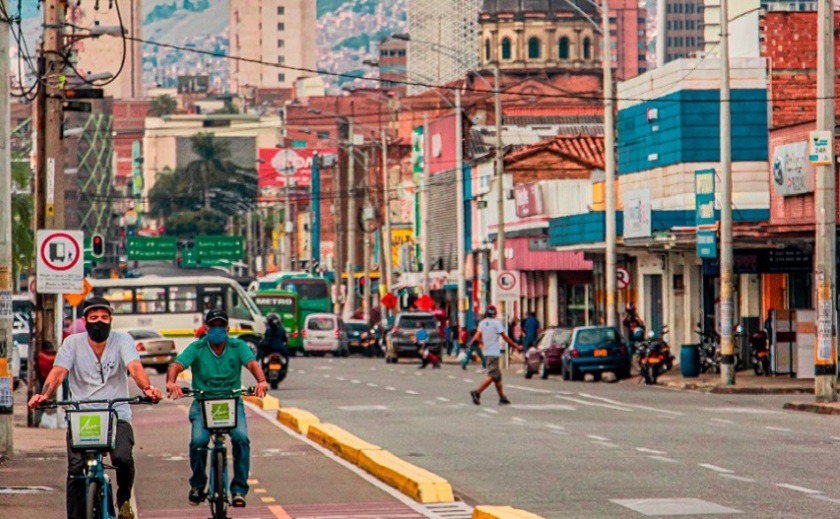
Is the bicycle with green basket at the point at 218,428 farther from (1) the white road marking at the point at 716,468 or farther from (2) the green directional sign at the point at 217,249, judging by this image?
(2) the green directional sign at the point at 217,249

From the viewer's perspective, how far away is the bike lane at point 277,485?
18281 millimetres

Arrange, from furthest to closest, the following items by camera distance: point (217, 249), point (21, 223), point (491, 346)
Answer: point (217, 249) < point (21, 223) < point (491, 346)

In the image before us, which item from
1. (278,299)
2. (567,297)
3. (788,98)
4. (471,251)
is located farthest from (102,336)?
(471,251)

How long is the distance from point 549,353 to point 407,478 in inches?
1333

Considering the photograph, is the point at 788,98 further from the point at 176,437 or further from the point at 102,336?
the point at 102,336

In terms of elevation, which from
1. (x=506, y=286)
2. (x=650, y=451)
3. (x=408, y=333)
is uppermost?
(x=506, y=286)

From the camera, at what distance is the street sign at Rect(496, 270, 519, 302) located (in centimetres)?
6009

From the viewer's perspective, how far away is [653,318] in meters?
64.1

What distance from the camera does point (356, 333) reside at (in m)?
87.5

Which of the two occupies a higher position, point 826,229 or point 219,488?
point 826,229

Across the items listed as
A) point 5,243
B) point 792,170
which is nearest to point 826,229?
point 792,170

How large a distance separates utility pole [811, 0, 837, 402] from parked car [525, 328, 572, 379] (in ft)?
53.8

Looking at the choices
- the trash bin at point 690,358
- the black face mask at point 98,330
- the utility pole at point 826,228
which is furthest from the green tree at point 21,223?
the black face mask at point 98,330

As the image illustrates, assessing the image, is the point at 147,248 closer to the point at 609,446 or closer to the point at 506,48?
the point at 506,48
